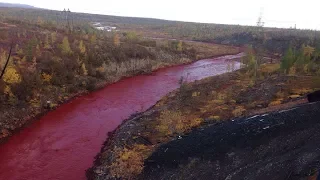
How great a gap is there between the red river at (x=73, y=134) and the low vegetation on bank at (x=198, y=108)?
5.20 ft

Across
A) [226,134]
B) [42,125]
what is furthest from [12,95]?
[226,134]

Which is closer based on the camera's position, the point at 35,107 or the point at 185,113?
the point at 185,113

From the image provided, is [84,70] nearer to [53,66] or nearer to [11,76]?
[53,66]

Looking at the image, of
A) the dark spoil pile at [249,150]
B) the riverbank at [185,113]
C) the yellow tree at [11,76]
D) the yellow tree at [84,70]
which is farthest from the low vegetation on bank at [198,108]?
the yellow tree at [84,70]

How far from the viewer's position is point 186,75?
52594 mm

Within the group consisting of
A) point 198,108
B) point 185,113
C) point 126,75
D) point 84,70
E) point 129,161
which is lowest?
point 129,161

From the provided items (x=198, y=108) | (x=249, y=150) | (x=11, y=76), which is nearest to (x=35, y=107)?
(x=11, y=76)

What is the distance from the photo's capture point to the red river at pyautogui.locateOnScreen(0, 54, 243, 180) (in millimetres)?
21469

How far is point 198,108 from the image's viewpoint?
1207 inches

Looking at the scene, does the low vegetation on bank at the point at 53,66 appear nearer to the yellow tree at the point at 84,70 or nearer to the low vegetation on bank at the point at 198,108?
the yellow tree at the point at 84,70

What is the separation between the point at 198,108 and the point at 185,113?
5.79 feet

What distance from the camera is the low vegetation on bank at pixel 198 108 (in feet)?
72.4

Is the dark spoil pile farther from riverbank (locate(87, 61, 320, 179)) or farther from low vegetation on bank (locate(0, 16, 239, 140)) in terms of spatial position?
low vegetation on bank (locate(0, 16, 239, 140))

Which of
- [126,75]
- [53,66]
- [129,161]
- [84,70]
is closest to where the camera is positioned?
[129,161]
